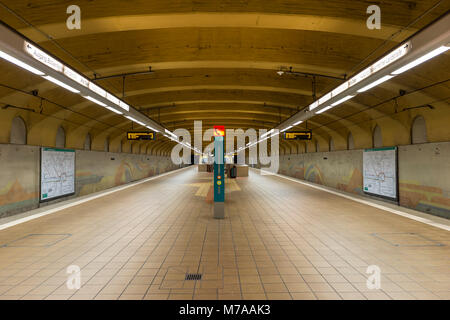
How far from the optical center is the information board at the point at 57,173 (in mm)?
9078

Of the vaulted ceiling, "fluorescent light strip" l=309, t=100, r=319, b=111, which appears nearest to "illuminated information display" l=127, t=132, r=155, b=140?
the vaulted ceiling

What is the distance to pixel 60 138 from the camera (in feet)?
35.6

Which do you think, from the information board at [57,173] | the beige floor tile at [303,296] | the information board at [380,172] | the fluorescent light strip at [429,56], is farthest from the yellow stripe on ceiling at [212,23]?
the information board at [380,172]

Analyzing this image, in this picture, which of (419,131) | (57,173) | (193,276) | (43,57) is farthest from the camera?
(57,173)

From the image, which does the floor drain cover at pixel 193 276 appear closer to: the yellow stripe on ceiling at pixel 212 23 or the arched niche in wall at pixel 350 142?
the yellow stripe on ceiling at pixel 212 23

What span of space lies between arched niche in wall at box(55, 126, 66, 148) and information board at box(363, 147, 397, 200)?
1414 cm

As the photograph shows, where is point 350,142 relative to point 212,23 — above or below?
below

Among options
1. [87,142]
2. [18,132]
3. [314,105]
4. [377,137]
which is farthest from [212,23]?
[87,142]

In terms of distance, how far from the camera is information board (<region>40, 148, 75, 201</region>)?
9078 mm

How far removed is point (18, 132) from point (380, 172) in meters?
14.0

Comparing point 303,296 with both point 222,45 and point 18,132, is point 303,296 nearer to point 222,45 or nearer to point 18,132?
point 222,45

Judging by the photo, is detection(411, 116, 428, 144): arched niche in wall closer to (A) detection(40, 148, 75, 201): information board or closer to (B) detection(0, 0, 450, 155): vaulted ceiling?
(B) detection(0, 0, 450, 155): vaulted ceiling
